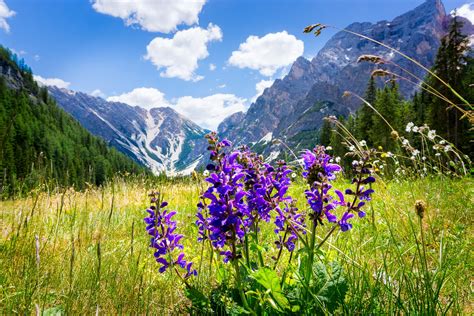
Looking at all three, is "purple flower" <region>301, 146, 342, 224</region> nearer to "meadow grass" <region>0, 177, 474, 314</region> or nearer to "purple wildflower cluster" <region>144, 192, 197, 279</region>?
"meadow grass" <region>0, 177, 474, 314</region>

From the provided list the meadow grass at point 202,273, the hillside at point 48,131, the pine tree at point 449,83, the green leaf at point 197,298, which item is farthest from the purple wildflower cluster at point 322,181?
the hillside at point 48,131

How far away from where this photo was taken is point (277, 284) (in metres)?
1.92

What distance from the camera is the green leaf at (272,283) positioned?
183 cm

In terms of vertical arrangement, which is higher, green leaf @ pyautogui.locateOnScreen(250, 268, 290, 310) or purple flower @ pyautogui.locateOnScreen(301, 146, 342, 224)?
purple flower @ pyautogui.locateOnScreen(301, 146, 342, 224)

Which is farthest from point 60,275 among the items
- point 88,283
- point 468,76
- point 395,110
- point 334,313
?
point 468,76

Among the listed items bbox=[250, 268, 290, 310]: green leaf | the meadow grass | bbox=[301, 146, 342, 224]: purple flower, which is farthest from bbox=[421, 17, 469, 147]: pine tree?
bbox=[250, 268, 290, 310]: green leaf

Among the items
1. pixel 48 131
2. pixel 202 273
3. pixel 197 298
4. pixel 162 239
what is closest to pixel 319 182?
pixel 197 298

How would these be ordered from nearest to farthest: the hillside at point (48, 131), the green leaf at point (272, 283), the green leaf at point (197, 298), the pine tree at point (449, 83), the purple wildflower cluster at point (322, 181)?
the green leaf at point (272, 283), the purple wildflower cluster at point (322, 181), the green leaf at point (197, 298), the pine tree at point (449, 83), the hillside at point (48, 131)

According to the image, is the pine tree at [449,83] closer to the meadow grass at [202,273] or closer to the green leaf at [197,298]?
the meadow grass at [202,273]

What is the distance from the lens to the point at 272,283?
6.22 ft

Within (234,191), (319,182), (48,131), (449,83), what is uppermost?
(449,83)

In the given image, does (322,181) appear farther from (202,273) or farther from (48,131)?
(48,131)

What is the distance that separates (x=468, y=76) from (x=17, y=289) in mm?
64213

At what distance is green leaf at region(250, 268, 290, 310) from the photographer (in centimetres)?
183
